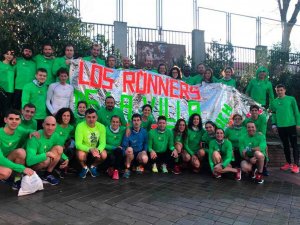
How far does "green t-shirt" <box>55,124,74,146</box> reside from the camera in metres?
5.70

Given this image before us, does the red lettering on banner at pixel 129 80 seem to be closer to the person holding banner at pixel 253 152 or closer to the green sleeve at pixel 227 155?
the green sleeve at pixel 227 155

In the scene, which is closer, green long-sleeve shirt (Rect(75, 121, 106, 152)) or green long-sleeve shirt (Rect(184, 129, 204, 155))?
green long-sleeve shirt (Rect(75, 121, 106, 152))

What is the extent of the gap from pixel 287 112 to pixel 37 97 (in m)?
5.15

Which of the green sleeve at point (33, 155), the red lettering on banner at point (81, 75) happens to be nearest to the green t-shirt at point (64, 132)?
the green sleeve at point (33, 155)

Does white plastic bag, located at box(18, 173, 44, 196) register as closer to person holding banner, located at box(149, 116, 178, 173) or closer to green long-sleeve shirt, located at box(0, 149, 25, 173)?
green long-sleeve shirt, located at box(0, 149, 25, 173)

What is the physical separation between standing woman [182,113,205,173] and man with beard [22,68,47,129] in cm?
284

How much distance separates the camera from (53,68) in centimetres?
700

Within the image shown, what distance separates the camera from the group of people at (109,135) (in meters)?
5.52

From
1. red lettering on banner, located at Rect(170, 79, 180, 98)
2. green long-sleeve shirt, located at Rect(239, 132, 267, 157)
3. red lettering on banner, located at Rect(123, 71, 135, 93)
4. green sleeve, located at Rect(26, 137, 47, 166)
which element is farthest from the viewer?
red lettering on banner, located at Rect(170, 79, 180, 98)

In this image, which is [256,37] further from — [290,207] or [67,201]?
[67,201]

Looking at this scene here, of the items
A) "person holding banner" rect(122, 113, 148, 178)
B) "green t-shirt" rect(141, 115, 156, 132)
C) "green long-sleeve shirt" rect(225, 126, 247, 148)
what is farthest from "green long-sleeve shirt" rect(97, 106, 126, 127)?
"green long-sleeve shirt" rect(225, 126, 247, 148)

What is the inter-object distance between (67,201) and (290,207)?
298 centimetres

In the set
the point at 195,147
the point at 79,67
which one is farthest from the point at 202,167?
the point at 79,67

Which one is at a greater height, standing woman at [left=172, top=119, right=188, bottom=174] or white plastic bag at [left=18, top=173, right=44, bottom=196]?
standing woman at [left=172, top=119, right=188, bottom=174]
